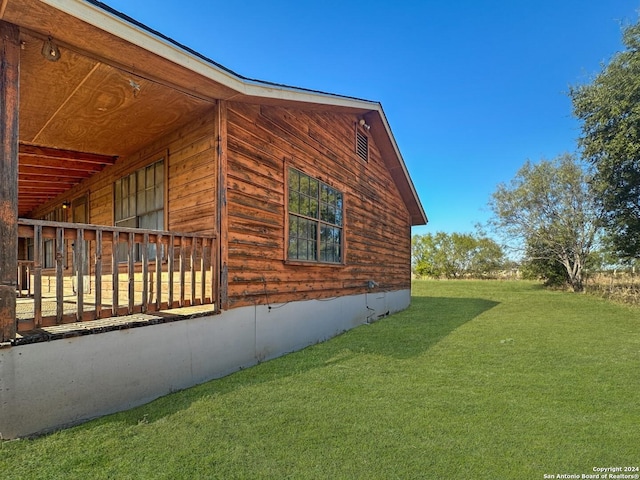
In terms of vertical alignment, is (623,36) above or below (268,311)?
above

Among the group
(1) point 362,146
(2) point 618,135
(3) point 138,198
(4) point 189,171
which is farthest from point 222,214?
(2) point 618,135

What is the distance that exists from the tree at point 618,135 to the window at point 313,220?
10191 millimetres

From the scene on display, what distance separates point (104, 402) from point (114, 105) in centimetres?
341

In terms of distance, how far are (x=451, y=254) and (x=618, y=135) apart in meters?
29.2

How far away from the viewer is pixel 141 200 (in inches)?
237

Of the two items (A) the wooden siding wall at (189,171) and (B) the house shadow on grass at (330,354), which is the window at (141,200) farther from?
(B) the house shadow on grass at (330,354)

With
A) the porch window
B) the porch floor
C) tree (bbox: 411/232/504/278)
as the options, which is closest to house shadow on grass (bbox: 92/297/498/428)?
the porch floor

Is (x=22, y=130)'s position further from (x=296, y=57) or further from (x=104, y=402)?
(x=296, y=57)

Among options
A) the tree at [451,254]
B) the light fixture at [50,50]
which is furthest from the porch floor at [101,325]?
the tree at [451,254]

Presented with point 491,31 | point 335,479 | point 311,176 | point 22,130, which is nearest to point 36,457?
point 335,479

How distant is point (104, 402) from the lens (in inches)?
123

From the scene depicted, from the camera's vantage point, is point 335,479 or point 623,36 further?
point 623,36

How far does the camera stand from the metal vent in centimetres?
874

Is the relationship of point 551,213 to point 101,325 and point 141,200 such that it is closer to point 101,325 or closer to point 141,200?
point 141,200
